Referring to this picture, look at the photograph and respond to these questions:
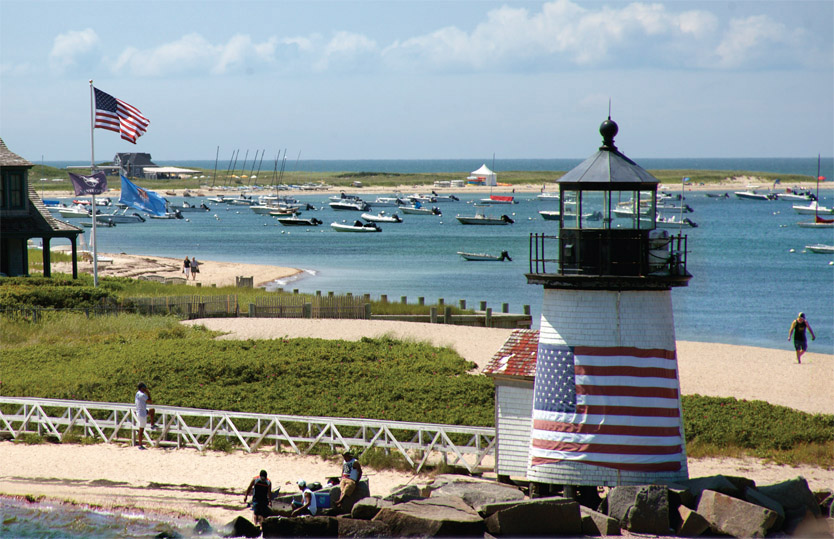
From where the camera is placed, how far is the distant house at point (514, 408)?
632 inches

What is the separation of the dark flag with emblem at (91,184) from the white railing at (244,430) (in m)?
16.3

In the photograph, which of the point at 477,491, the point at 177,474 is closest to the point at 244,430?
the point at 177,474

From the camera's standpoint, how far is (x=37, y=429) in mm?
22406

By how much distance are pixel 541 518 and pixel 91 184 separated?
30006 millimetres

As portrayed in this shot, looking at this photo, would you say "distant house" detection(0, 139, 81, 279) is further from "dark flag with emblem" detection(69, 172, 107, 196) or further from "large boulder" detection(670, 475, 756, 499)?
"large boulder" detection(670, 475, 756, 499)

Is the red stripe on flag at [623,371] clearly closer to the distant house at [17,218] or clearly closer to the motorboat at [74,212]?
the distant house at [17,218]

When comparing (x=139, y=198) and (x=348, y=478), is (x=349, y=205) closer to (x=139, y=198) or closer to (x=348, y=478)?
(x=139, y=198)

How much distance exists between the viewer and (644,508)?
13.7 meters

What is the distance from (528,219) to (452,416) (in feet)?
404

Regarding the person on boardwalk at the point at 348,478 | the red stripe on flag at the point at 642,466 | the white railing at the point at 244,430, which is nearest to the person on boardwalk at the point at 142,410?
the white railing at the point at 244,430

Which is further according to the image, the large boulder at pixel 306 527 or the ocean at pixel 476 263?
the ocean at pixel 476 263

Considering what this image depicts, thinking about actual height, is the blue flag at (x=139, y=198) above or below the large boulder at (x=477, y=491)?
above

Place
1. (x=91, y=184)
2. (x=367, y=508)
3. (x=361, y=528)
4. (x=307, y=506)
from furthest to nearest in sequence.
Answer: (x=91, y=184), (x=307, y=506), (x=367, y=508), (x=361, y=528)

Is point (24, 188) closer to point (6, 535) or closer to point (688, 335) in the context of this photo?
point (6, 535)
